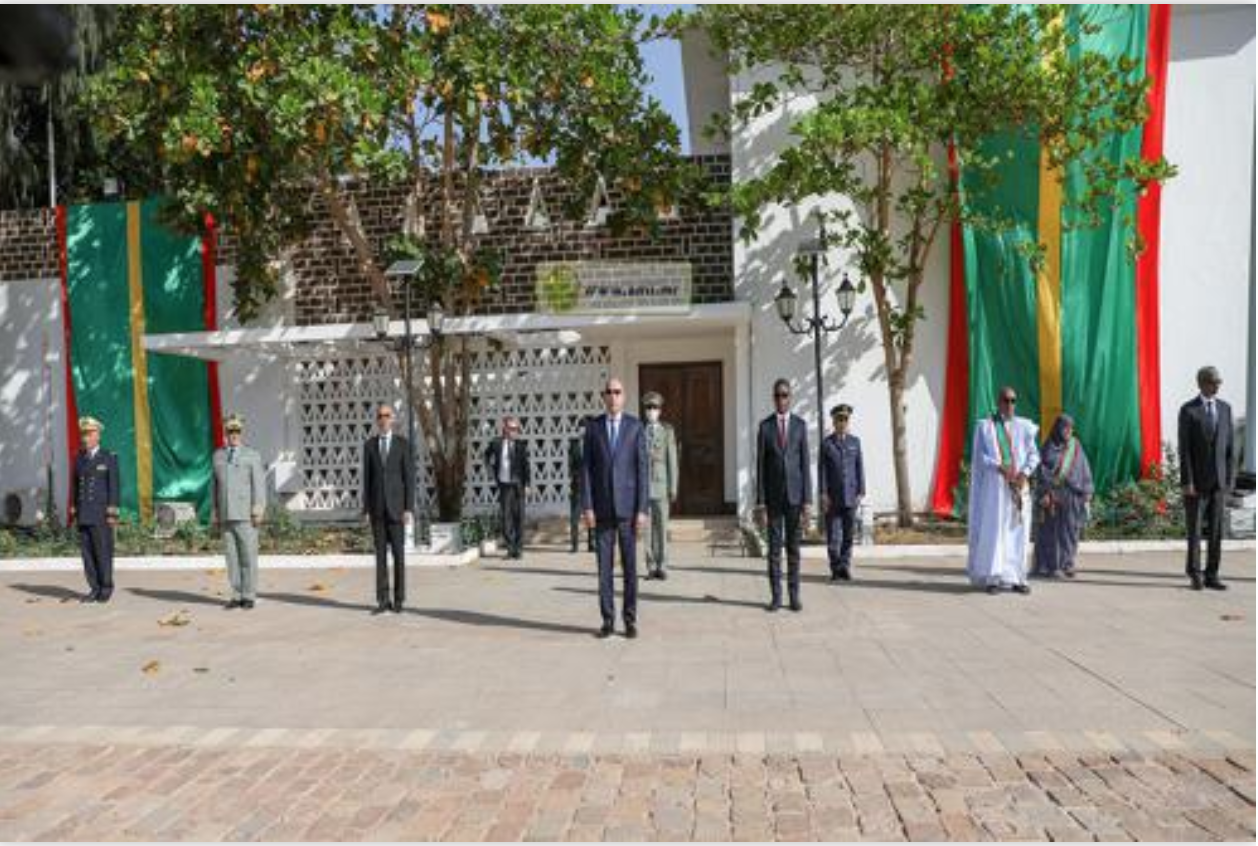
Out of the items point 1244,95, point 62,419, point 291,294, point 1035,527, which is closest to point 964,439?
point 1035,527

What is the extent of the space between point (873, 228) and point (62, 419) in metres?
13.3

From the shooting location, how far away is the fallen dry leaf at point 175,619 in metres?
9.03

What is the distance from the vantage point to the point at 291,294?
55.6 feet

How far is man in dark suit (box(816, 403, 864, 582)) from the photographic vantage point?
35.5 ft

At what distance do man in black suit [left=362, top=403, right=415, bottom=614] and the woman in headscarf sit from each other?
6.12m

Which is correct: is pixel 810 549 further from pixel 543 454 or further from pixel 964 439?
pixel 543 454

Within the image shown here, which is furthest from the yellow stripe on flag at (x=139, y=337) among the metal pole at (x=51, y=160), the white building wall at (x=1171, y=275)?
the white building wall at (x=1171, y=275)

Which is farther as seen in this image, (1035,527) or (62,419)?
(62,419)

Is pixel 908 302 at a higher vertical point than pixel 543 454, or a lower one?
higher

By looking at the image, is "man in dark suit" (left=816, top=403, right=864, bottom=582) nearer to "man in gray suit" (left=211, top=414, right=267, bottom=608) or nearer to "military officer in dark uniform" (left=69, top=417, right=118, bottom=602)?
"man in gray suit" (left=211, top=414, right=267, bottom=608)

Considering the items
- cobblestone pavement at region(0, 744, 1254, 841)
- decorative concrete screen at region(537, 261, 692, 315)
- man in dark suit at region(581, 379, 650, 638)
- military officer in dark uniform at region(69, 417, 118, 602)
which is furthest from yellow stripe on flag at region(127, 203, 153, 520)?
cobblestone pavement at region(0, 744, 1254, 841)

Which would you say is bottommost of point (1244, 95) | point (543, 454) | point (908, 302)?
point (543, 454)

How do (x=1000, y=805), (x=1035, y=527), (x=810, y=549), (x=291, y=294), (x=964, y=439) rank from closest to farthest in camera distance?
(x=1000, y=805)
(x=1035, y=527)
(x=810, y=549)
(x=964, y=439)
(x=291, y=294)

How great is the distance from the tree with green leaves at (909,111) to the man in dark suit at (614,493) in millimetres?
5527
